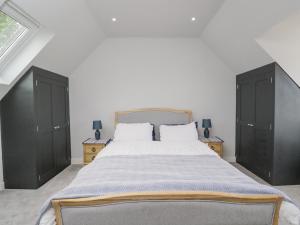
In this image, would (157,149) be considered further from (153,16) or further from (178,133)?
(153,16)

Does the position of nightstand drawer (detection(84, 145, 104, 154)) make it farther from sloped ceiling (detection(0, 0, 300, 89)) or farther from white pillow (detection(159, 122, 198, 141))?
sloped ceiling (detection(0, 0, 300, 89))

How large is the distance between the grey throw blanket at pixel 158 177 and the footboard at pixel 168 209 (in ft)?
0.36

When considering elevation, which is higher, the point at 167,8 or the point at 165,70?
the point at 167,8

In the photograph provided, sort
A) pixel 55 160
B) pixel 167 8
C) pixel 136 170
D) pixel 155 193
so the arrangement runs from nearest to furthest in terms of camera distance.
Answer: pixel 155 193
pixel 136 170
pixel 167 8
pixel 55 160

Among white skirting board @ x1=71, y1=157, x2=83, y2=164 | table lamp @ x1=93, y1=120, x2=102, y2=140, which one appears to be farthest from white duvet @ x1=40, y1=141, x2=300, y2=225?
white skirting board @ x1=71, y1=157, x2=83, y2=164

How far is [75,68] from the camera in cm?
435

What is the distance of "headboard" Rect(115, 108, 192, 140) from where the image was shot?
4.28 meters

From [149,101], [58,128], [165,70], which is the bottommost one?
[58,128]

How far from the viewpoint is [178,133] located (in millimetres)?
3703

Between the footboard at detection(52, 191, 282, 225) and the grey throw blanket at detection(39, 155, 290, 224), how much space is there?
0.11 m

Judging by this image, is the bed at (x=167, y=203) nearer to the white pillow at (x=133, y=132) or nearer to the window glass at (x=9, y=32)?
the white pillow at (x=133, y=132)

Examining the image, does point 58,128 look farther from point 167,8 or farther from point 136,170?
point 167,8

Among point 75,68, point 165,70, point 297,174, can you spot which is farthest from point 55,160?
point 297,174

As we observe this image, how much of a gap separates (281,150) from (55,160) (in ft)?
12.5
